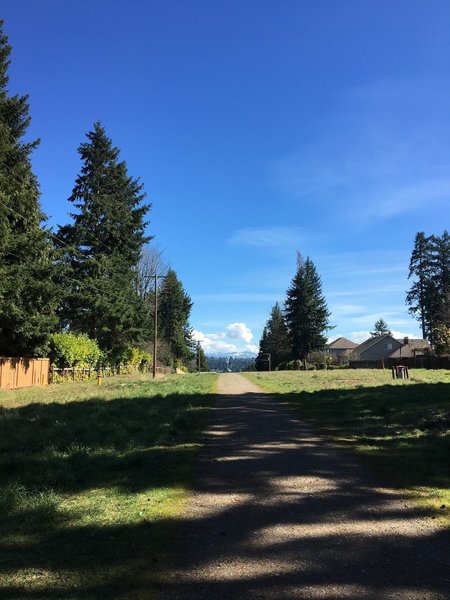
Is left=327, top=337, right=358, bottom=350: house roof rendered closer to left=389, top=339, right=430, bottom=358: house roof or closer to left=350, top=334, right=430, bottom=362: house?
left=350, top=334, right=430, bottom=362: house

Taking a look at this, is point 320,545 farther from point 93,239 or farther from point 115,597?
point 93,239

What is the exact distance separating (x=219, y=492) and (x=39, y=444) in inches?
179

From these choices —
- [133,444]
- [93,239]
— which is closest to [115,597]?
[133,444]

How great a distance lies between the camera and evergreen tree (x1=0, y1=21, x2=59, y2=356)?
31.0 meters

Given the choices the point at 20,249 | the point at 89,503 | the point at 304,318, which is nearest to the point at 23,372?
the point at 20,249

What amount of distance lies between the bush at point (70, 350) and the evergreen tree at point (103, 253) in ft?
17.4

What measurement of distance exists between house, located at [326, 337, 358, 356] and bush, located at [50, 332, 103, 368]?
83357 mm

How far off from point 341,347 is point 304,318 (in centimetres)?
4775

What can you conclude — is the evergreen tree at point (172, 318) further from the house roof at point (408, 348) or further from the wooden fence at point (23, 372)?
the wooden fence at point (23, 372)

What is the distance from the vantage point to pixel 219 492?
688 centimetres

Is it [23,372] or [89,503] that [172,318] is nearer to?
[23,372]

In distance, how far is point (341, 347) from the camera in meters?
121

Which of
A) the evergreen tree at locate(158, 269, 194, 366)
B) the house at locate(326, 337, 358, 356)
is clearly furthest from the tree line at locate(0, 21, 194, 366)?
the house at locate(326, 337, 358, 356)

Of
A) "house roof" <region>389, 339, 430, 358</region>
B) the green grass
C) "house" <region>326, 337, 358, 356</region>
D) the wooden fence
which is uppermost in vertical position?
"house" <region>326, 337, 358, 356</region>
